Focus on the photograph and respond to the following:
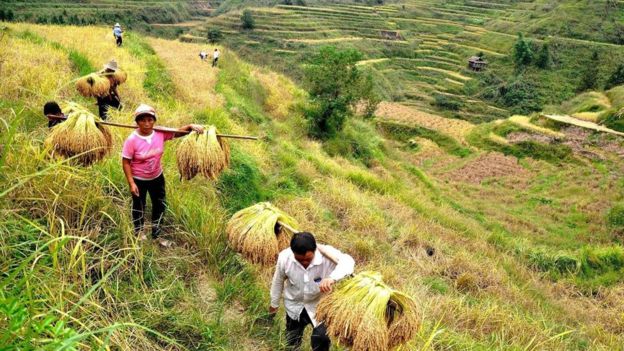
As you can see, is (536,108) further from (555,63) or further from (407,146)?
(407,146)

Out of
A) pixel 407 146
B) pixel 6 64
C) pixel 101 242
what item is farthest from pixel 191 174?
pixel 407 146

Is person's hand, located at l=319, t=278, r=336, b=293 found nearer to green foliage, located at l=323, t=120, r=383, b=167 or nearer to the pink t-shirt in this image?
the pink t-shirt

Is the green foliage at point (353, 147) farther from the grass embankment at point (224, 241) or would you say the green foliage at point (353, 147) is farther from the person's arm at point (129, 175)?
the person's arm at point (129, 175)

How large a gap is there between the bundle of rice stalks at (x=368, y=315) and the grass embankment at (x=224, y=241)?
887 millimetres

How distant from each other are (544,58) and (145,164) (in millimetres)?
56190

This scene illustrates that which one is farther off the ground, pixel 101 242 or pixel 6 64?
pixel 6 64

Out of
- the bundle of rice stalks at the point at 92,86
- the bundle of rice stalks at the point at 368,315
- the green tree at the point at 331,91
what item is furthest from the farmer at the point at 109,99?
the green tree at the point at 331,91

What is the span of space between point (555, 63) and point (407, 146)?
32809mm

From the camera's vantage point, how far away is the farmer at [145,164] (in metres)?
3.52

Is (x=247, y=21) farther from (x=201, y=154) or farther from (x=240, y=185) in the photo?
(x=201, y=154)

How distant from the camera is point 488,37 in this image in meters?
62.1

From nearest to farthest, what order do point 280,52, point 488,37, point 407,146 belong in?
point 407,146 → point 280,52 → point 488,37

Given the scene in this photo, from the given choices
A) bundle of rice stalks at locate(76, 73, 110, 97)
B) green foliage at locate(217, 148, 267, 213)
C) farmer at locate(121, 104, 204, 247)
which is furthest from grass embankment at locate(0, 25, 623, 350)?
bundle of rice stalks at locate(76, 73, 110, 97)

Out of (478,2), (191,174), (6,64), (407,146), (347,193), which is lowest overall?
(407,146)
